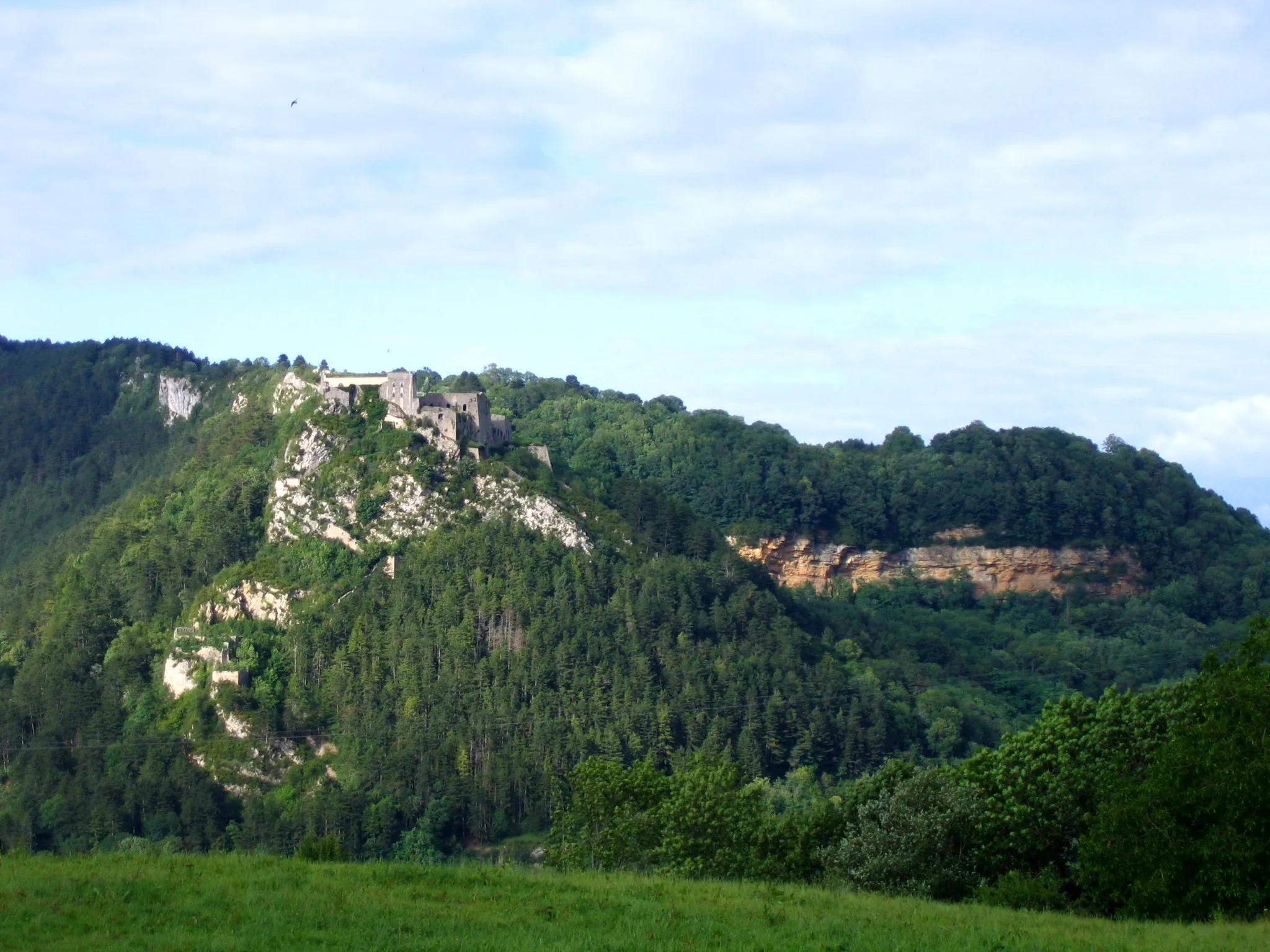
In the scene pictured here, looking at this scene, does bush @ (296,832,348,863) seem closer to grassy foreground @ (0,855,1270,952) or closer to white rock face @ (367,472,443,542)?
grassy foreground @ (0,855,1270,952)

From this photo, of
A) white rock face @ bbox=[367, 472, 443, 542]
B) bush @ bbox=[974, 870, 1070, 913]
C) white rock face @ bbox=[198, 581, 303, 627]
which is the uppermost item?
white rock face @ bbox=[367, 472, 443, 542]

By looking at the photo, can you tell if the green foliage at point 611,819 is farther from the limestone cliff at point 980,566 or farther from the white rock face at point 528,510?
the limestone cliff at point 980,566

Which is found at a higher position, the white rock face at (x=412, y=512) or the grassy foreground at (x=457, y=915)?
the white rock face at (x=412, y=512)

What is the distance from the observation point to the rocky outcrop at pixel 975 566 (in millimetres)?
182000

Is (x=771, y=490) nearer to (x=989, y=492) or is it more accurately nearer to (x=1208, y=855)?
(x=989, y=492)

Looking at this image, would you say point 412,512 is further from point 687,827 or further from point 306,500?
point 687,827

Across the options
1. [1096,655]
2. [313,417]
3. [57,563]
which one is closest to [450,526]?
[313,417]

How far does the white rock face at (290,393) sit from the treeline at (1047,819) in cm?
7781

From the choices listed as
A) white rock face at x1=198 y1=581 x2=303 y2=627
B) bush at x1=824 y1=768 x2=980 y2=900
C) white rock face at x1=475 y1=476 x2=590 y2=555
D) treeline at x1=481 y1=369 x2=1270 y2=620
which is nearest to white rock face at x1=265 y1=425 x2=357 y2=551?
white rock face at x1=198 y1=581 x2=303 y2=627

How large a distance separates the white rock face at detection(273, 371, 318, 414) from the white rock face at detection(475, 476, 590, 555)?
2095cm

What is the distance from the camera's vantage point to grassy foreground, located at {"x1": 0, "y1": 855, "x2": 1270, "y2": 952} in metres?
27.0

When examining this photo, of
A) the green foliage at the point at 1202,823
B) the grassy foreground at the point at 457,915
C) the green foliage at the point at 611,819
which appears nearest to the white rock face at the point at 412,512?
the green foliage at the point at 611,819

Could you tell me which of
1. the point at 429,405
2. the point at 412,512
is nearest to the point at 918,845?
the point at 412,512

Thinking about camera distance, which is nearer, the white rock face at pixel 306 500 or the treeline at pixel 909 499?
the white rock face at pixel 306 500
